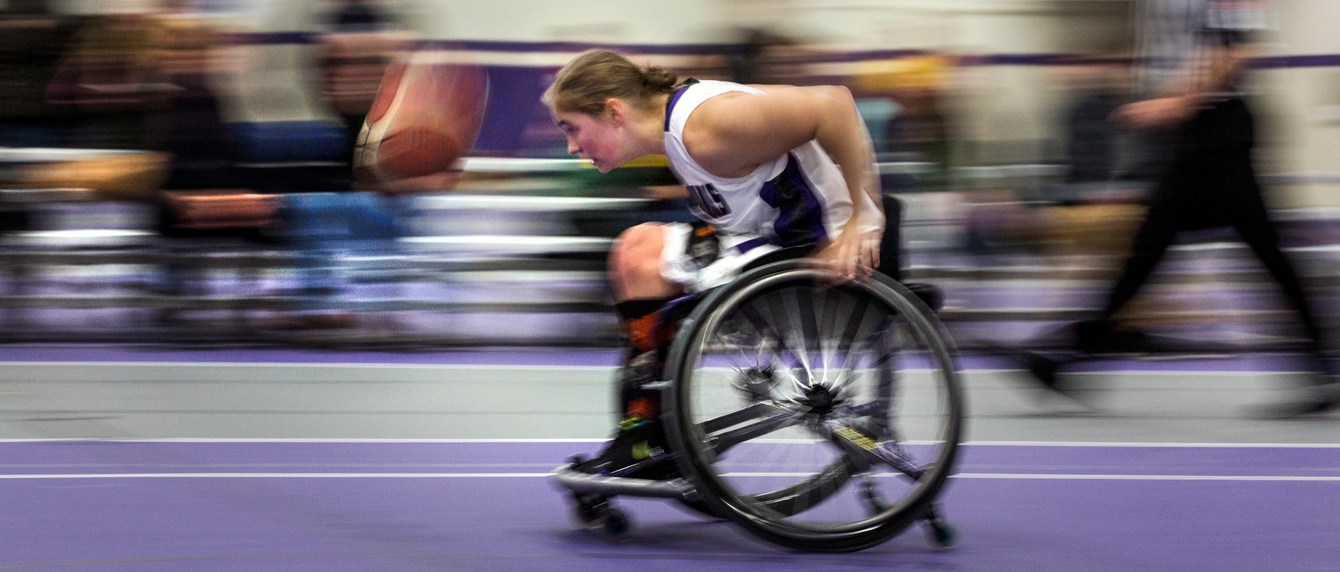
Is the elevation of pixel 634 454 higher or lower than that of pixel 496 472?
higher

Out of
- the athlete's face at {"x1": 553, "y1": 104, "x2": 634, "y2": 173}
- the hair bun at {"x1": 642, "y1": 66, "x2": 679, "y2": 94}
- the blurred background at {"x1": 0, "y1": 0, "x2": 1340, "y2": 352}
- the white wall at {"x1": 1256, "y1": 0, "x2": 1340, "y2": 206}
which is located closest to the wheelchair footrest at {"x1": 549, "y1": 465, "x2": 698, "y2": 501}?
the athlete's face at {"x1": 553, "y1": 104, "x2": 634, "y2": 173}

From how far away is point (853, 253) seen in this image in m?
2.52

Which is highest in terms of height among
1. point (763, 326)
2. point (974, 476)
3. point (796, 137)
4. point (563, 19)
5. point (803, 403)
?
point (563, 19)

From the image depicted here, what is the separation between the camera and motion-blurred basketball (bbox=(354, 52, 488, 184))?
5.54m

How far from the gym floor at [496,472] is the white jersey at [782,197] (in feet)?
2.07

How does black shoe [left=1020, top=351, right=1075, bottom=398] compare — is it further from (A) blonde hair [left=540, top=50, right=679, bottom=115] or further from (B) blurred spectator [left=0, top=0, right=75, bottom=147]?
(B) blurred spectator [left=0, top=0, right=75, bottom=147]

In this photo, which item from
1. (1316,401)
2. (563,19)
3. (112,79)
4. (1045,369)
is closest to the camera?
(1316,401)

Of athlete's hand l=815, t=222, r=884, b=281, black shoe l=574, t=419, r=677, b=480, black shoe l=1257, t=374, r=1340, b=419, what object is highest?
athlete's hand l=815, t=222, r=884, b=281

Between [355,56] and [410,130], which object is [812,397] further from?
[355,56]

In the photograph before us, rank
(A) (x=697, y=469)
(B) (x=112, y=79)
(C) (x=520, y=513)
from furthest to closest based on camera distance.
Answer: (B) (x=112, y=79)
(C) (x=520, y=513)
(A) (x=697, y=469)

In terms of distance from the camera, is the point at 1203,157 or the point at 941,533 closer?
the point at 941,533

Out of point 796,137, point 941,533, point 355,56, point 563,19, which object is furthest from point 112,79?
point 941,533

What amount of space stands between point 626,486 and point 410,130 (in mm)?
3324

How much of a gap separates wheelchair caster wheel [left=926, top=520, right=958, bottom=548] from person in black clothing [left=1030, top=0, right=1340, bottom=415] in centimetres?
163
